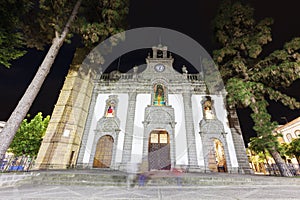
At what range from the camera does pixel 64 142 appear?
35.9 feet

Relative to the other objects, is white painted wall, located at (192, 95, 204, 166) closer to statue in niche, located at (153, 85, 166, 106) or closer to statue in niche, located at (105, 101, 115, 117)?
statue in niche, located at (153, 85, 166, 106)

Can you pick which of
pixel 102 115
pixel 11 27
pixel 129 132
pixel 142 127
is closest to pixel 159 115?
pixel 142 127

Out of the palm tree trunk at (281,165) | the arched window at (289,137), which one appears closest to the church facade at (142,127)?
the palm tree trunk at (281,165)

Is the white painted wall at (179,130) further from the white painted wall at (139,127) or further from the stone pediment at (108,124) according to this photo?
the stone pediment at (108,124)

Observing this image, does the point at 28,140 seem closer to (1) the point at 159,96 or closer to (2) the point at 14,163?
(2) the point at 14,163

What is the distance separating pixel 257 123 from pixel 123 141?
9.93 metres

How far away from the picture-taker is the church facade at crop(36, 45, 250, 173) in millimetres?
11172

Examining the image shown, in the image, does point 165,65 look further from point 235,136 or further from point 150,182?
point 150,182

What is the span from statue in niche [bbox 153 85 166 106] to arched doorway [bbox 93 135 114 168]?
222 inches

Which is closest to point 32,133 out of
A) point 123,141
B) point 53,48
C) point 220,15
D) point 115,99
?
point 115,99

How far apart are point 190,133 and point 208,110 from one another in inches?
127

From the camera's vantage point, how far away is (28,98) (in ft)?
20.8

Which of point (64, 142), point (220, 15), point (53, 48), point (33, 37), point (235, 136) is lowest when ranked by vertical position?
point (64, 142)

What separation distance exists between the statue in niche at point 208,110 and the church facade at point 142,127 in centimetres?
9
